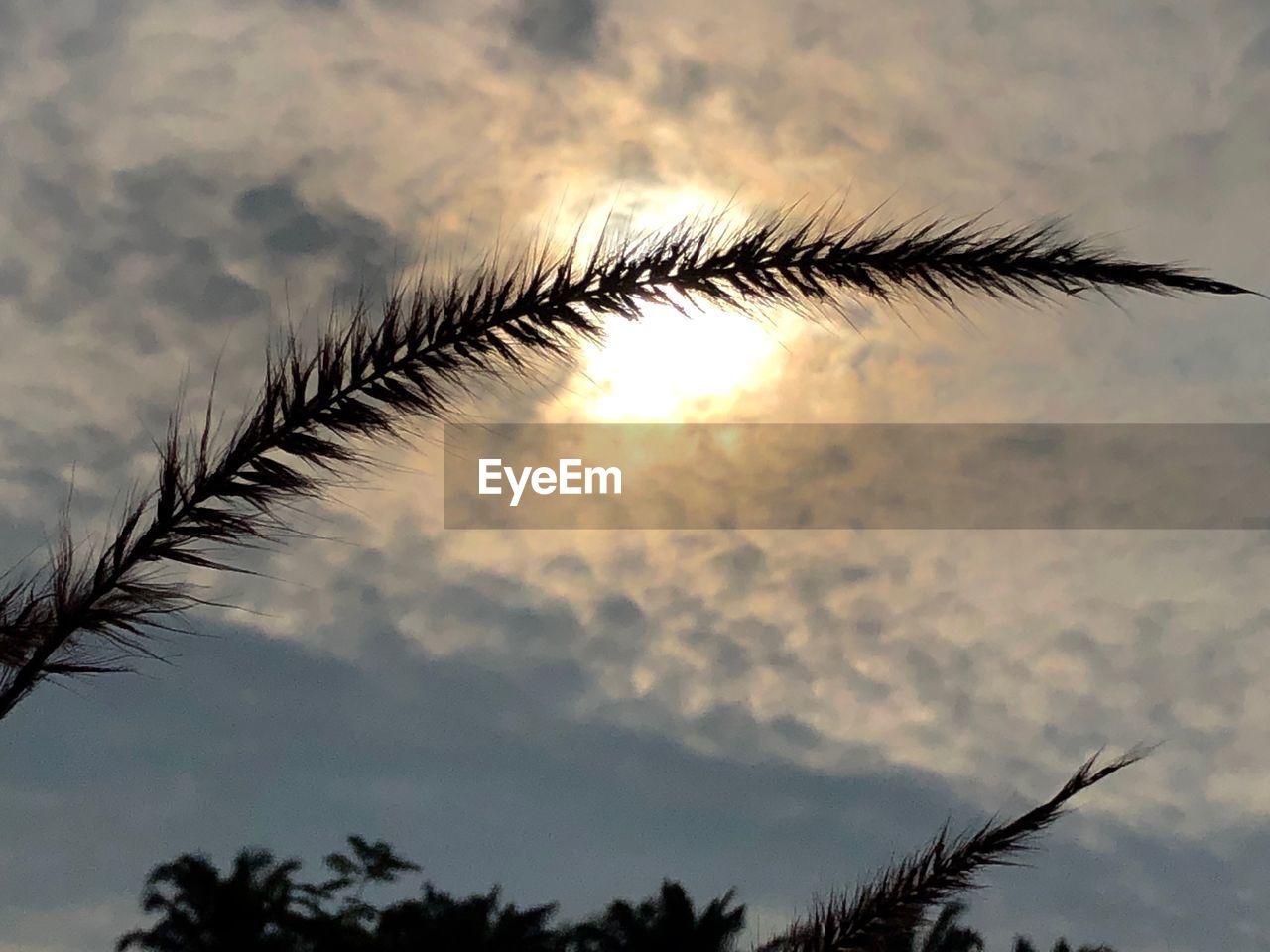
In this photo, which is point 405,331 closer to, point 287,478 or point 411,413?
point 411,413

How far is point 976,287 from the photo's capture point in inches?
149

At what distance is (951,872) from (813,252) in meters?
2.04

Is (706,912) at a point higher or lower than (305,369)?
lower

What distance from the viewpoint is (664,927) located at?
3234 centimetres

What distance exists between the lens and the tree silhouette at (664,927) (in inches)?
1255


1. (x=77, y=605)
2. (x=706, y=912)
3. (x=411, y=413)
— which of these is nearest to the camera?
(x=77, y=605)

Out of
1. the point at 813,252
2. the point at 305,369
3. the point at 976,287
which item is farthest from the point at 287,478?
the point at 976,287

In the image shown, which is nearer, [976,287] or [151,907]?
[976,287]

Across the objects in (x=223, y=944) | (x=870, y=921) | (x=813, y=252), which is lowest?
(x=223, y=944)

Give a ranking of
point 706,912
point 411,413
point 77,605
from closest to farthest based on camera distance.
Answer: point 77,605 < point 411,413 < point 706,912

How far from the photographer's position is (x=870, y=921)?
3750mm

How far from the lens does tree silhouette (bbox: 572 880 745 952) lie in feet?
105

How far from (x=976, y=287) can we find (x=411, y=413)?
1.84 meters

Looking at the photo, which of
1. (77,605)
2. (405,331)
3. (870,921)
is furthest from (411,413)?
(870,921)
